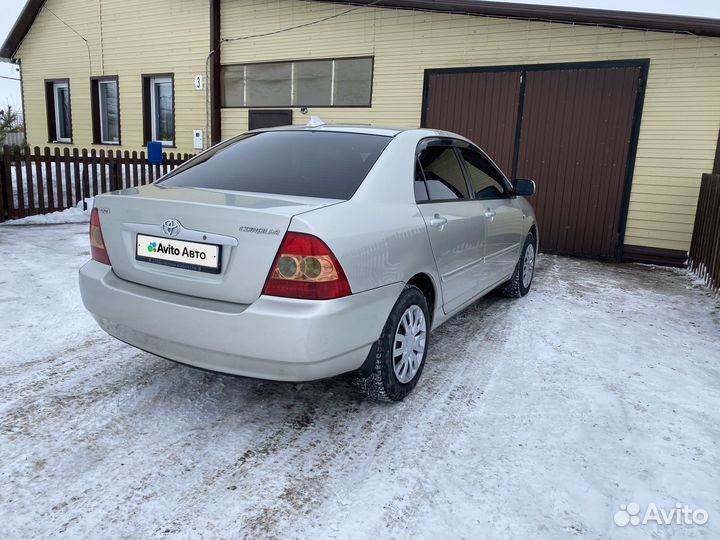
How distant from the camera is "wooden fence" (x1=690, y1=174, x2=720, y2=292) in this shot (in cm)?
645

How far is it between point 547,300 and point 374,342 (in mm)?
3494

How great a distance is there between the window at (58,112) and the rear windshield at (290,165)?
48.1 ft

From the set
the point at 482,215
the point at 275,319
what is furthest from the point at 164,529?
the point at 482,215

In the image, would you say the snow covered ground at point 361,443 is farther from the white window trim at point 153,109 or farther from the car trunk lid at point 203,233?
the white window trim at point 153,109

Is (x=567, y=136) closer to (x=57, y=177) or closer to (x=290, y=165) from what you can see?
(x=290, y=165)

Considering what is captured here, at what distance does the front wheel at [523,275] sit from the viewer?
218 inches

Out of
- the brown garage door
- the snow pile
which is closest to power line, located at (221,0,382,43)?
the brown garage door

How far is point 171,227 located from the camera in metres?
2.63

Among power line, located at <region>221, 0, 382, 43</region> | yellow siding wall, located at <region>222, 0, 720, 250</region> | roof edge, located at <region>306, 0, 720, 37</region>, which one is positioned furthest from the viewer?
power line, located at <region>221, 0, 382, 43</region>

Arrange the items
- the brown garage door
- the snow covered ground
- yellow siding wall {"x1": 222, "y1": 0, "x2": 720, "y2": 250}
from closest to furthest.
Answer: the snow covered ground → yellow siding wall {"x1": 222, "y1": 0, "x2": 720, "y2": 250} → the brown garage door

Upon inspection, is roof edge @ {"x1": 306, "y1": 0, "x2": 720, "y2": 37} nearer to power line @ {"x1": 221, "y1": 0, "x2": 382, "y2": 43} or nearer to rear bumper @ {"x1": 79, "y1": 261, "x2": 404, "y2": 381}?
power line @ {"x1": 221, "y1": 0, "x2": 382, "y2": 43}

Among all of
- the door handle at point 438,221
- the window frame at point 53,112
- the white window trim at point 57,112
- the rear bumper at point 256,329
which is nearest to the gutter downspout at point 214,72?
the window frame at point 53,112

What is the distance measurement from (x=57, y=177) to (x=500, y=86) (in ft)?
25.8

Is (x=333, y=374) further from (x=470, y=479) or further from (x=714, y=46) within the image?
(x=714, y=46)
